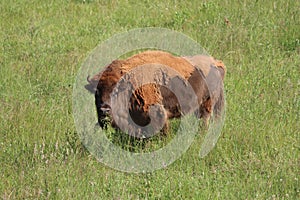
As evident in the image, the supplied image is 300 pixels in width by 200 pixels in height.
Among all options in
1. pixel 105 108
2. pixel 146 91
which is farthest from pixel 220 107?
pixel 105 108

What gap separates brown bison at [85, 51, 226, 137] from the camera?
18.9 ft

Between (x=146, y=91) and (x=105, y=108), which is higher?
(x=146, y=91)

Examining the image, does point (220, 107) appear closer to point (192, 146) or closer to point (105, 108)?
point (192, 146)

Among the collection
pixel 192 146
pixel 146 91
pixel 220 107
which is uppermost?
pixel 146 91

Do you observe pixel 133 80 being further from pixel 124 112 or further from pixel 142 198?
pixel 142 198

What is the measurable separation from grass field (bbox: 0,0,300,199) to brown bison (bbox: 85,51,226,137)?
43cm

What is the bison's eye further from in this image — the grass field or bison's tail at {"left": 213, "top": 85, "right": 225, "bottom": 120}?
bison's tail at {"left": 213, "top": 85, "right": 225, "bottom": 120}

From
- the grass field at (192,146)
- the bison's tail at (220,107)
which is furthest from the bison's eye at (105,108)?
the bison's tail at (220,107)

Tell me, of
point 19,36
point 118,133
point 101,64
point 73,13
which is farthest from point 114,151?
point 73,13

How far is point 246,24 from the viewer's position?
9.73 meters

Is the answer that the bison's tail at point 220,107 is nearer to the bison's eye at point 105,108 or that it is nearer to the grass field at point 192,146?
the grass field at point 192,146

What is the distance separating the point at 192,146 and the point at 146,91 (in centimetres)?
65

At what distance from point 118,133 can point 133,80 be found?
55 centimetres

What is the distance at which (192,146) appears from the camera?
593cm
